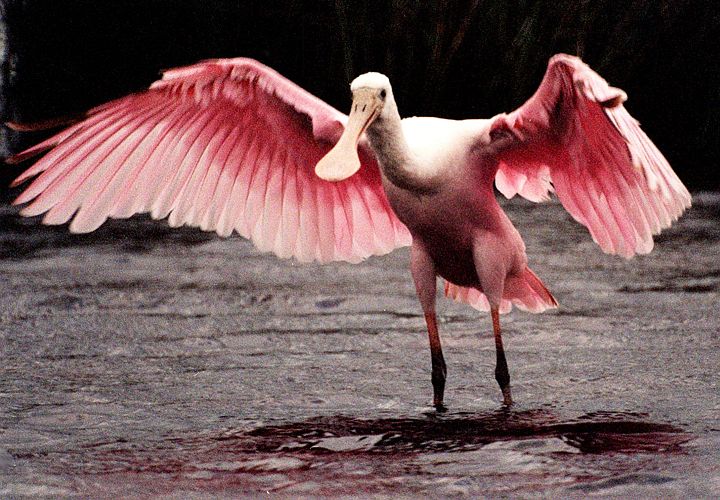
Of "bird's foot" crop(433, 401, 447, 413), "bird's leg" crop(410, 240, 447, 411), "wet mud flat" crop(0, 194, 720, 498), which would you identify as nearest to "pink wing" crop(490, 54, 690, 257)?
"bird's leg" crop(410, 240, 447, 411)

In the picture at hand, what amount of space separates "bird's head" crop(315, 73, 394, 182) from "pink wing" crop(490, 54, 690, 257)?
474 millimetres

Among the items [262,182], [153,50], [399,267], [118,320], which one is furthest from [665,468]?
[153,50]

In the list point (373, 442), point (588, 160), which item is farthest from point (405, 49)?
point (373, 442)

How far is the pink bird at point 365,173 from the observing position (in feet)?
16.9

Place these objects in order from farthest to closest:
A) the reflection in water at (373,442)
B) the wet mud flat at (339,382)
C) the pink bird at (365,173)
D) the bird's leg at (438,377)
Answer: the bird's leg at (438,377), the pink bird at (365,173), the reflection in water at (373,442), the wet mud flat at (339,382)

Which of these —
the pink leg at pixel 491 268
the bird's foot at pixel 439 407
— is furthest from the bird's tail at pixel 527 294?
the bird's foot at pixel 439 407

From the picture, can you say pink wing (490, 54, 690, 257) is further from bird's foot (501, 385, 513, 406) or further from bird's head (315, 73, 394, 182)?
bird's foot (501, 385, 513, 406)

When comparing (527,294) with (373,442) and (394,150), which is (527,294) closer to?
(394,150)

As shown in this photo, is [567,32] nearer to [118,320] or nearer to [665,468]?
[118,320]

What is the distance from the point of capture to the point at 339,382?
5.71 metres

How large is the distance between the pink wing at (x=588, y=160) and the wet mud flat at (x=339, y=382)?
596 mm

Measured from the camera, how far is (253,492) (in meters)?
4.32

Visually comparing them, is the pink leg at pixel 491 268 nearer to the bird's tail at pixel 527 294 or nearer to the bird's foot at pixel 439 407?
the bird's foot at pixel 439 407

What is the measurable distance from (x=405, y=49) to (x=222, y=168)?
6.28m
